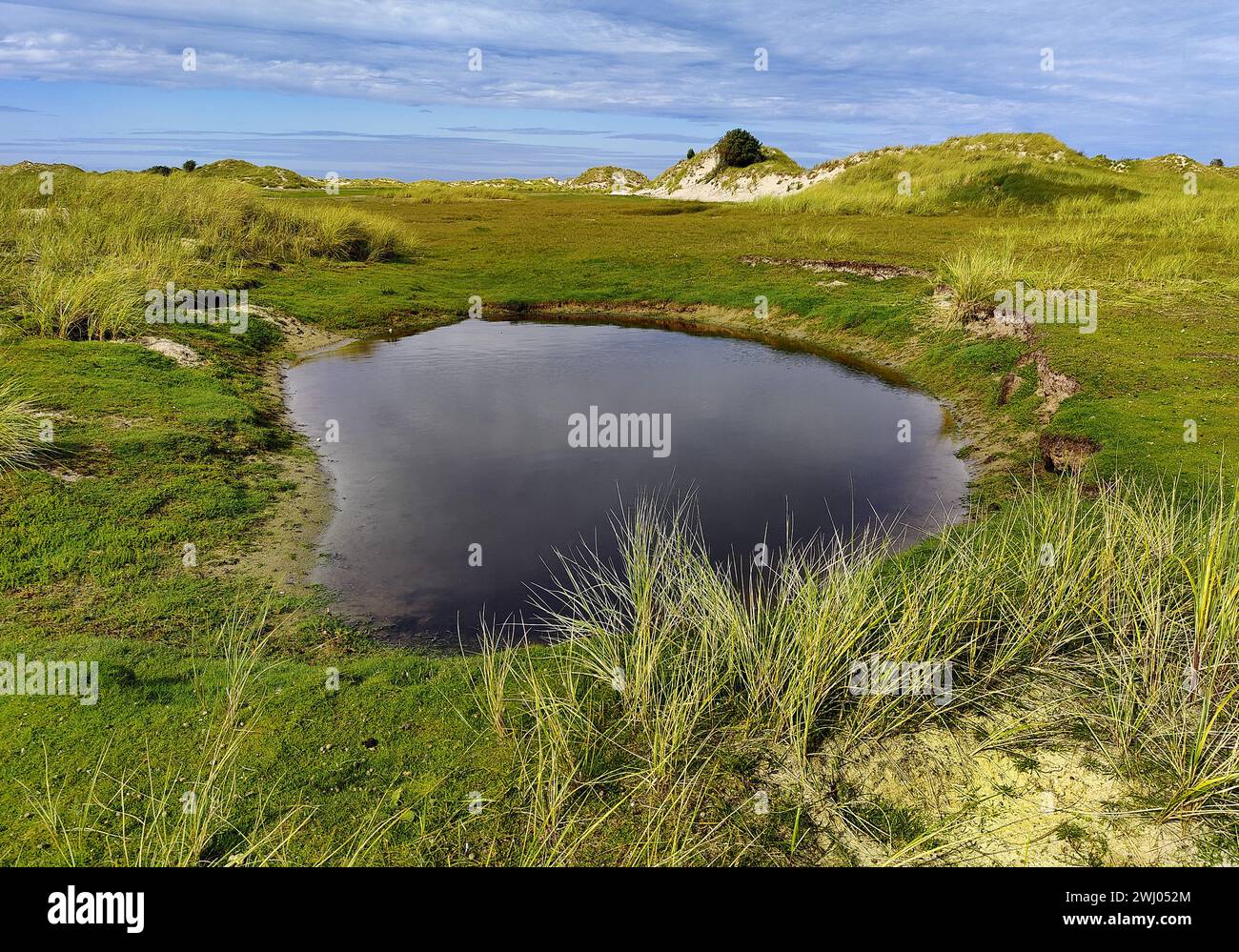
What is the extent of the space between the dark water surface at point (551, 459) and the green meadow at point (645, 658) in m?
0.62

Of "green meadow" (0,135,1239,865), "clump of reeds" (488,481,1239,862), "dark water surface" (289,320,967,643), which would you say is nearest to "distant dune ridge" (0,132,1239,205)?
"dark water surface" (289,320,967,643)

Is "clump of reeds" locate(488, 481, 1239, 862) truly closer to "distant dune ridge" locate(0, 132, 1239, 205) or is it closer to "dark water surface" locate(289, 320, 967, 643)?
Result: "dark water surface" locate(289, 320, 967, 643)

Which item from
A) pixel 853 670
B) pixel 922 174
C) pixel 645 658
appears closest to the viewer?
pixel 645 658

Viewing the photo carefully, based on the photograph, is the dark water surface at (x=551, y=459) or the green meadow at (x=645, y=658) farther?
the dark water surface at (x=551, y=459)

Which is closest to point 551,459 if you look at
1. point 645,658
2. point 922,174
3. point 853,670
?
point 645,658

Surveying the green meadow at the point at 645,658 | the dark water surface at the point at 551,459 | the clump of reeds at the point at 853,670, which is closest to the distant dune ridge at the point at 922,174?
the dark water surface at the point at 551,459

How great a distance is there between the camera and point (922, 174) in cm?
4447

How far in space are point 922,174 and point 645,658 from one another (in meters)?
46.7

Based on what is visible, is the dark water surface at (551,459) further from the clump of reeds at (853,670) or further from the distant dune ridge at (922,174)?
the distant dune ridge at (922,174)

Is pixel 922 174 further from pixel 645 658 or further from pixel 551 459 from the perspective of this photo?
pixel 645 658

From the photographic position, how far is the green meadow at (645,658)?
4500 millimetres

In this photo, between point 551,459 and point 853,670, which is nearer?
point 853,670

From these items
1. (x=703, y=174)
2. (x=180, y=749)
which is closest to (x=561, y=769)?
(x=180, y=749)
